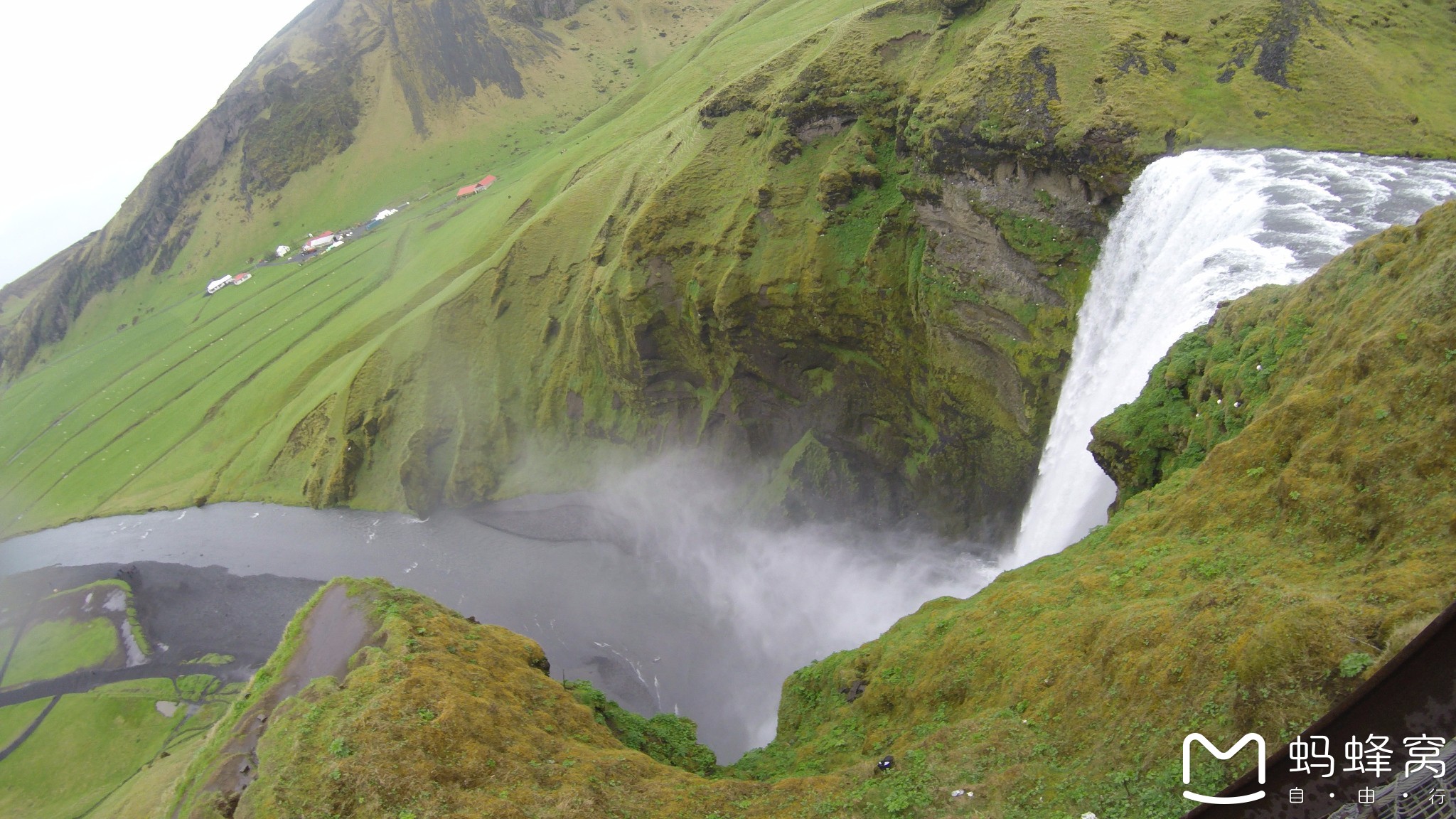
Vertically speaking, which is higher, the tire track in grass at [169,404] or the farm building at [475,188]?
the farm building at [475,188]

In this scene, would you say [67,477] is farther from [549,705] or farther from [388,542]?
[549,705]

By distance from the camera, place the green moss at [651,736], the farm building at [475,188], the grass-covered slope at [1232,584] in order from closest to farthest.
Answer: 1. the grass-covered slope at [1232,584]
2. the green moss at [651,736]
3. the farm building at [475,188]

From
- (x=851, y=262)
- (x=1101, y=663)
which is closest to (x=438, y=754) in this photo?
(x=1101, y=663)

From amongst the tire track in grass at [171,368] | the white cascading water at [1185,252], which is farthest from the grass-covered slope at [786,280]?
the white cascading water at [1185,252]

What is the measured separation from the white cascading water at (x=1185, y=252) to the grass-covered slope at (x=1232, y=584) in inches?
140

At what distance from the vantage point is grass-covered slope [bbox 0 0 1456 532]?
35.5 meters

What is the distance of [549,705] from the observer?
23.2m

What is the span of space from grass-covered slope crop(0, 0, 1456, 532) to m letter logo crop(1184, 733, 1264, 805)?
89.4ft

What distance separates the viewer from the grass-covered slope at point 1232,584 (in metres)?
12.2

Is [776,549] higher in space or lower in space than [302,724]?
lower

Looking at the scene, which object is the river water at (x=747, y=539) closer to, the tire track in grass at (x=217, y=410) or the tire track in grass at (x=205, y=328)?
the tire track in grass at (x=217, y=410)

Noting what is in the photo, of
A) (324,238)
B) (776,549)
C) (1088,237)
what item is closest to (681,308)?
(776,549)

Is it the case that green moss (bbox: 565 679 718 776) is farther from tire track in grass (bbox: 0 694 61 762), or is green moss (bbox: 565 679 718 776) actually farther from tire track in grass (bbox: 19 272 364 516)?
tire track in grass (bbox: 19 272 364 516)

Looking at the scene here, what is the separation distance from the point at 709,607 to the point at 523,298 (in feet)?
134
